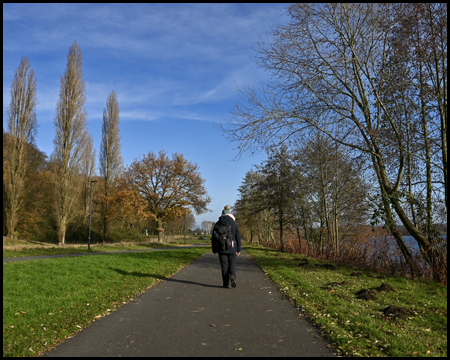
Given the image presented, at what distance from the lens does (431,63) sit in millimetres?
10836

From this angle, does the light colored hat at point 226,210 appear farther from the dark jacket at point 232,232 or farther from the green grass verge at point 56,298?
the green grass verge at point 56,298

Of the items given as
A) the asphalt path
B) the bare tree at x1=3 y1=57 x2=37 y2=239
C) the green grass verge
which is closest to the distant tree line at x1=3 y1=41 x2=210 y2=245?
the bare tree at x1=3 y1=57 x2=37 y2=239

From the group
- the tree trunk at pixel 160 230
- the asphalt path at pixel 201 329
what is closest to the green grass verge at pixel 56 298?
the asphalt path at pixel 201 329

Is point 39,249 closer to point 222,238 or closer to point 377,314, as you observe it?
point 222,238

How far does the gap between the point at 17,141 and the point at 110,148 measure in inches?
449

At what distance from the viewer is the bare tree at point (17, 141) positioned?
104 feet

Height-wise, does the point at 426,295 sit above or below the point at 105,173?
below

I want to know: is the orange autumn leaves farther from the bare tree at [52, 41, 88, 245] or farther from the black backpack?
the black backpack

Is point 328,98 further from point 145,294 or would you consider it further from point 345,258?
point 145,294

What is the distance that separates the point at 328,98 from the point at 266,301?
27.0ft

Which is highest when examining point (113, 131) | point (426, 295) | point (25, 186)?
point (113, 131)

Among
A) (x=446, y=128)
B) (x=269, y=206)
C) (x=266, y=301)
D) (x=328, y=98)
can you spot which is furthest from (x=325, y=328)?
(x=269, y=206)

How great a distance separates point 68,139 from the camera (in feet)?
109

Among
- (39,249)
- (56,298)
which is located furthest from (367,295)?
(39,249)
